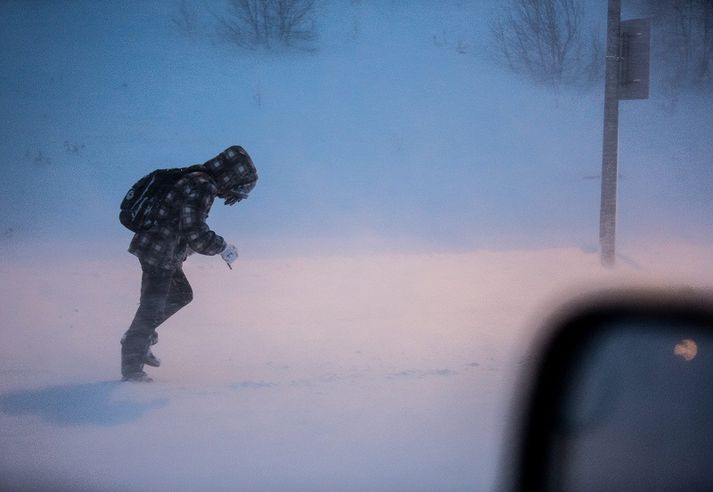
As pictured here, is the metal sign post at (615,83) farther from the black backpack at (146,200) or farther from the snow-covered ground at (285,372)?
the black backpack at (146,200)

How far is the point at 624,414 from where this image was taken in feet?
14.1

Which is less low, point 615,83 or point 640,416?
point 615,83

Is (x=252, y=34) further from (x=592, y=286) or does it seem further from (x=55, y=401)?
(x=55, y=401)

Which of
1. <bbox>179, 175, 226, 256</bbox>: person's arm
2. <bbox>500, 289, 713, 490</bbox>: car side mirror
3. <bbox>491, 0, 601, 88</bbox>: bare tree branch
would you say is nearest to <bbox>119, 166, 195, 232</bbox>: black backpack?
<bbox>179, 175, 226, 256</bbox>: person's arm

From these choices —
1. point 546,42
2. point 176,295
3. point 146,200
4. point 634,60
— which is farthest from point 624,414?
point 546,42

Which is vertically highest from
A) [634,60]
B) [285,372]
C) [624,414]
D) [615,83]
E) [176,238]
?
[634,60]

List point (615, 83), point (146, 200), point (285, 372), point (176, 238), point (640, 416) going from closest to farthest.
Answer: point (640, 416)
point (146, 200)
point (176, 238)
point (285, 372)
point (615, 83)

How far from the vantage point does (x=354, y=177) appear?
14648mm

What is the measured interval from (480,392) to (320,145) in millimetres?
11146

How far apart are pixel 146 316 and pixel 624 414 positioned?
3188 mm

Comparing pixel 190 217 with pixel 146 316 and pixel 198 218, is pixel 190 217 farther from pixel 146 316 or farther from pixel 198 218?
pixel 146 316

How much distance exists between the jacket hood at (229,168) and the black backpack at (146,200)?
8.9 inches

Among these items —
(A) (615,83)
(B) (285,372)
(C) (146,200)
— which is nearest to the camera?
(C) (146,200)

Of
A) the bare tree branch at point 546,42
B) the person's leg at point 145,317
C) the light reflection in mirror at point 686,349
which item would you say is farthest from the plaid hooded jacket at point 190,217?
the bare tree branch at point 546,42
